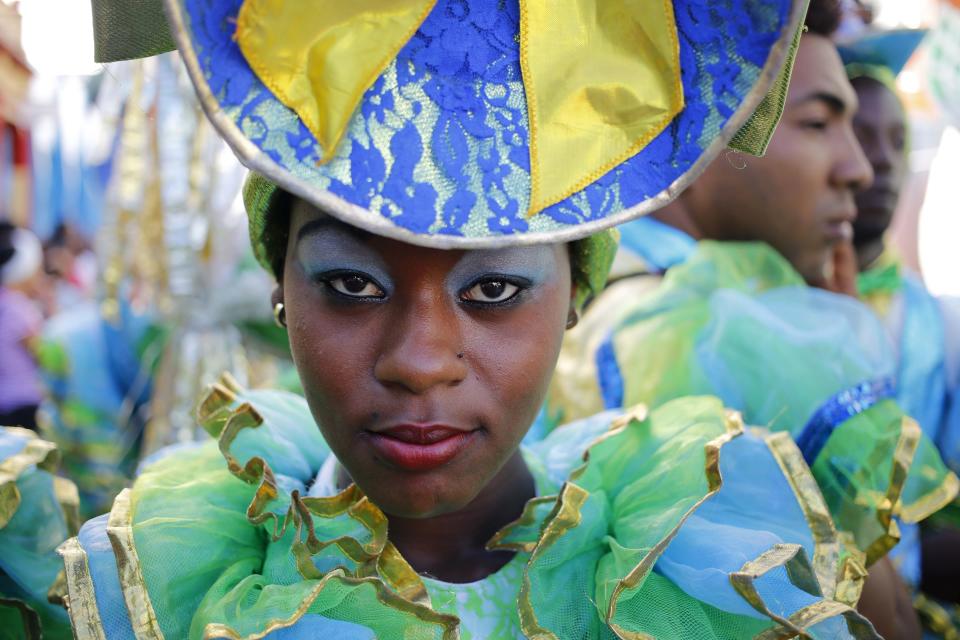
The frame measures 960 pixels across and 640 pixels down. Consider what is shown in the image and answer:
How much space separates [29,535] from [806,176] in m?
1.55

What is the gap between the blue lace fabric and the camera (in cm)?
86

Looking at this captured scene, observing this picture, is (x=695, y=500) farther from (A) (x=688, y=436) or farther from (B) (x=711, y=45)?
(B) (x=711, y=45)

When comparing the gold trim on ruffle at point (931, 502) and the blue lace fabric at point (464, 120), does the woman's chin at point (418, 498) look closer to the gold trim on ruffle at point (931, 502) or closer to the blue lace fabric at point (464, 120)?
the blue lace fabric at point (464, 120)

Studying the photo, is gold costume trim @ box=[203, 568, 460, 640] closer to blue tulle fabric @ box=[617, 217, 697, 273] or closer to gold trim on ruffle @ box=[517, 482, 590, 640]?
gold trim on ruffle @ box=[517, 482, 590, 640]

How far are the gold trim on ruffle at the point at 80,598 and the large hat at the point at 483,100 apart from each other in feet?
1.78

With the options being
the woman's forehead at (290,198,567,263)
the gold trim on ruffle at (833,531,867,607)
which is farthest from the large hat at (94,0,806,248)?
the gold trim on ruffle at (833,531,867,607)

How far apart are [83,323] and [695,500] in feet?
10.1

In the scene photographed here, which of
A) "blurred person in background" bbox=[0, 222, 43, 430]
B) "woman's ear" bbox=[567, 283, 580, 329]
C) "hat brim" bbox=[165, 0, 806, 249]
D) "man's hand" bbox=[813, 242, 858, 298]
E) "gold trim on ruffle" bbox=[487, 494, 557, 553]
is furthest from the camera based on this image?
"blurred person in background" bbox=[0, 222, 43, 430]

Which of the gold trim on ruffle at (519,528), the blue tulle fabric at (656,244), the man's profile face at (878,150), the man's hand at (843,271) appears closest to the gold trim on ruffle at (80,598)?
the gold trim on ruffle at (519,528)

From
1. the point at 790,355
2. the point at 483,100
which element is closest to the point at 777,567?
the point at 790,355

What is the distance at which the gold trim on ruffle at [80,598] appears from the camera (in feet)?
3.39

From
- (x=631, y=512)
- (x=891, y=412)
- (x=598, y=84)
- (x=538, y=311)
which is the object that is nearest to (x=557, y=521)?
(x=631, y=512)

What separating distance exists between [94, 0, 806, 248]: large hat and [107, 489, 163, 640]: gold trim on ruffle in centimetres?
51

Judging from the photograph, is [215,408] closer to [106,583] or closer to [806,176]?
[106,583]
